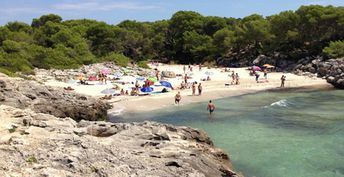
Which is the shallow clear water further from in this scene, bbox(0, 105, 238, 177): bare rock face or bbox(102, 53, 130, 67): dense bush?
bbox(102, 53, 130, 67): dense bush

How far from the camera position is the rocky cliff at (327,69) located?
49125 mm

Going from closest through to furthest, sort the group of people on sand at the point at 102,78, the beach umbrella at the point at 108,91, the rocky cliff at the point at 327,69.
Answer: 1. the beach umbrella at the point at 108,91
2. the group of people on sand at the point at 102,78
3. the rocky cliff at the point at 327,69

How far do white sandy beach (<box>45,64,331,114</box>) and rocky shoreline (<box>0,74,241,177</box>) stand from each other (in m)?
A: 16.2

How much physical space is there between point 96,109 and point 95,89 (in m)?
12.3

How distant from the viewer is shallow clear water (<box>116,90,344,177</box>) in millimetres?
19547

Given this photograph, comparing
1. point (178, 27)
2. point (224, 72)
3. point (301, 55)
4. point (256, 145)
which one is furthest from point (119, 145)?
point (178, 27)

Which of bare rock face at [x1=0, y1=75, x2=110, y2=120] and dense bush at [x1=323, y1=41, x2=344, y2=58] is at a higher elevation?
dense bush at [x1=323, y1=41, x2=344, y2=58]

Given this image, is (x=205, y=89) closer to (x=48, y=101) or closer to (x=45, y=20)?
(x=48, y=101)

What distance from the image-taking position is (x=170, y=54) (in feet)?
284

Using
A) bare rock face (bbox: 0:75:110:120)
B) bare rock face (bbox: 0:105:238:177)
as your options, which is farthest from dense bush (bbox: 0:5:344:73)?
bare rock face (bbox: 0:105:238:177)

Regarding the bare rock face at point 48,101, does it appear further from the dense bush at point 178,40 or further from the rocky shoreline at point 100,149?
the dense bush at point 178,40

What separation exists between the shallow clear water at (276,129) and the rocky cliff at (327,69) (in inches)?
246

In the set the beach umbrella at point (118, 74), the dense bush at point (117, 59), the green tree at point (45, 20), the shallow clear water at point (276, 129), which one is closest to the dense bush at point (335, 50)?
the shallow clear water at point (276, 129)

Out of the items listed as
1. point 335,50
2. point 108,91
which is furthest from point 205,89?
point 335,50
